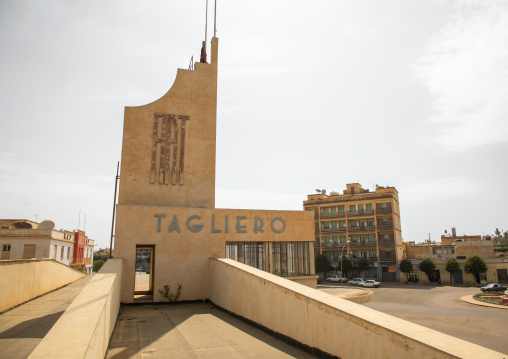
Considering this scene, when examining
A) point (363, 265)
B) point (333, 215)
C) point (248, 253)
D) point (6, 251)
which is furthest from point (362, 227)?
point (6, 251)

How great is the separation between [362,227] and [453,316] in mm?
38828

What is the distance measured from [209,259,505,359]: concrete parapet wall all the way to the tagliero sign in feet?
14.3

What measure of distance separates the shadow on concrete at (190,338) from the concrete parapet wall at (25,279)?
5.16m

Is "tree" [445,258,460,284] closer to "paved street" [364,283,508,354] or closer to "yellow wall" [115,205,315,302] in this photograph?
"paved street" [364,283,508,354]

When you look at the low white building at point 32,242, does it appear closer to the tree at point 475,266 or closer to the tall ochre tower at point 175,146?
the tall ochre tower at point 175,146

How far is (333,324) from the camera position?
23.5 ft

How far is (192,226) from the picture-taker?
15.7 metres

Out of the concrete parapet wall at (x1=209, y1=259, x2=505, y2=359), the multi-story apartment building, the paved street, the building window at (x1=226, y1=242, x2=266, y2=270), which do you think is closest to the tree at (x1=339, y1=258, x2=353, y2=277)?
the multi-story apartment building

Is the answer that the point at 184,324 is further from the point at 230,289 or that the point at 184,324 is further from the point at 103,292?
the point at 103,292

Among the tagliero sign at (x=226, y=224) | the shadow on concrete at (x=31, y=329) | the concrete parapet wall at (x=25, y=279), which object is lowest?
the shadow on concrete at (x=31, y=329)

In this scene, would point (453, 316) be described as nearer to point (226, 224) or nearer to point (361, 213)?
point (226, 224)

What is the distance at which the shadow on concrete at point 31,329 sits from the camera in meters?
9.78

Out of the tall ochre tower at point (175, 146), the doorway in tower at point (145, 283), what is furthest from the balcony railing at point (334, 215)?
the tall ochre tower at point (175, 146)

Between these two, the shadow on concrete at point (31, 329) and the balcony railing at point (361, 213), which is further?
the balcony railing at point (361, 213)
